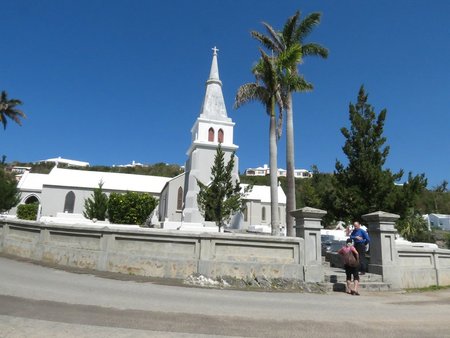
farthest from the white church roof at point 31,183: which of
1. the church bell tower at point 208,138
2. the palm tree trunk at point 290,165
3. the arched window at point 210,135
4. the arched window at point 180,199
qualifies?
the palm tree trunk at point 290,165

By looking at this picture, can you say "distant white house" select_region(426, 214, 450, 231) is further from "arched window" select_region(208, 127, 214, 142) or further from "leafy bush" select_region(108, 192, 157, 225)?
"leafy bush" select_region(108, 192, 157, 225)

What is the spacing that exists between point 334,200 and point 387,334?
1656cm

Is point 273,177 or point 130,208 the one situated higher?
point 273,177

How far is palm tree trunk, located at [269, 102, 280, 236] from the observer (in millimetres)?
20161

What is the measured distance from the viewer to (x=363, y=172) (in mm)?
21016

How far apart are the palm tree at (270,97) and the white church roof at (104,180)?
1317 inches

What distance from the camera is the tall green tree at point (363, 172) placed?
67.7 feet

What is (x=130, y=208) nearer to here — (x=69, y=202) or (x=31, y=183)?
(x=69, y=202)

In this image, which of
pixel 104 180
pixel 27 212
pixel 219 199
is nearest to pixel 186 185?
pixel 219 199

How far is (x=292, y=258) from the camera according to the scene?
445 inches

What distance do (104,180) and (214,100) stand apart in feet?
74.8

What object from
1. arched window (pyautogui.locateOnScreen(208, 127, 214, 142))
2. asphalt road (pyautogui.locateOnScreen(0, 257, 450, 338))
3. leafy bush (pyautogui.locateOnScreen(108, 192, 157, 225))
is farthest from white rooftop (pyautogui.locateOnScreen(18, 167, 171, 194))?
asphalt road (pyautogui.locateOnScreen(0, 257, 450, 338))

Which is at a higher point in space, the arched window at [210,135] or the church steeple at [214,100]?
the church steeple at [214,100]

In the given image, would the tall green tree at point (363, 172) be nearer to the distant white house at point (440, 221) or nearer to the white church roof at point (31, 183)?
the white church roof at point (31, 183)
